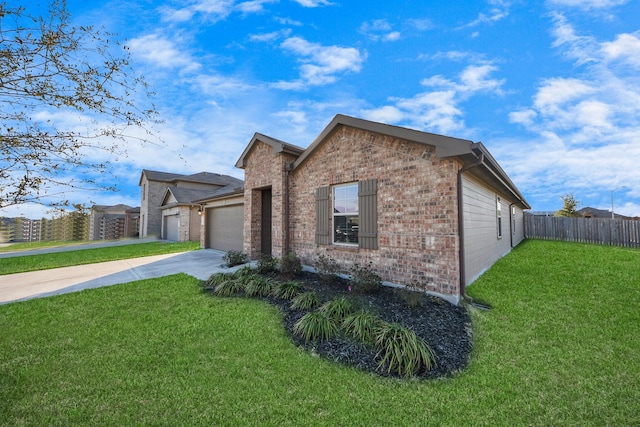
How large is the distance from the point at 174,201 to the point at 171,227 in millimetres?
2256

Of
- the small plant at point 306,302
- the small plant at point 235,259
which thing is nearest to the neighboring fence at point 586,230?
the small plant at point 306,302

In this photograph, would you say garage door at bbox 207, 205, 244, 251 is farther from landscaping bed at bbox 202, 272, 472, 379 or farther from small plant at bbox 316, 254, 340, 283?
landscaping bed at bbox 202, 272, 472, 379

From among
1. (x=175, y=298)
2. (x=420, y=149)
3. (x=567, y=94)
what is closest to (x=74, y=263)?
(x=175, y=298)

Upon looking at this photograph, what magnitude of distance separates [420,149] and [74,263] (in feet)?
43.7

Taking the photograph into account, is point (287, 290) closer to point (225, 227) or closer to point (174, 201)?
point (225, 227)

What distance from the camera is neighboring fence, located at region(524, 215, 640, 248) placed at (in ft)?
42.7

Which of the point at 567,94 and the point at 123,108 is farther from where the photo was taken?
the point at 567,94

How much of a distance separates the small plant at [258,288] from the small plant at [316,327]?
79.0 inches

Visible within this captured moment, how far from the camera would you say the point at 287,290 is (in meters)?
5.74

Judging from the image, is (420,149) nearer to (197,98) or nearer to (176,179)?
(197,98)

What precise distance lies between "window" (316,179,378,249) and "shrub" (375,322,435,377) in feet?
9.39

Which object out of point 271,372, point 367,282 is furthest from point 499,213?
point 271,372

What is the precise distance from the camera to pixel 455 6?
24.4 ft

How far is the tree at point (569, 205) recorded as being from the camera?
2278 centimetres
